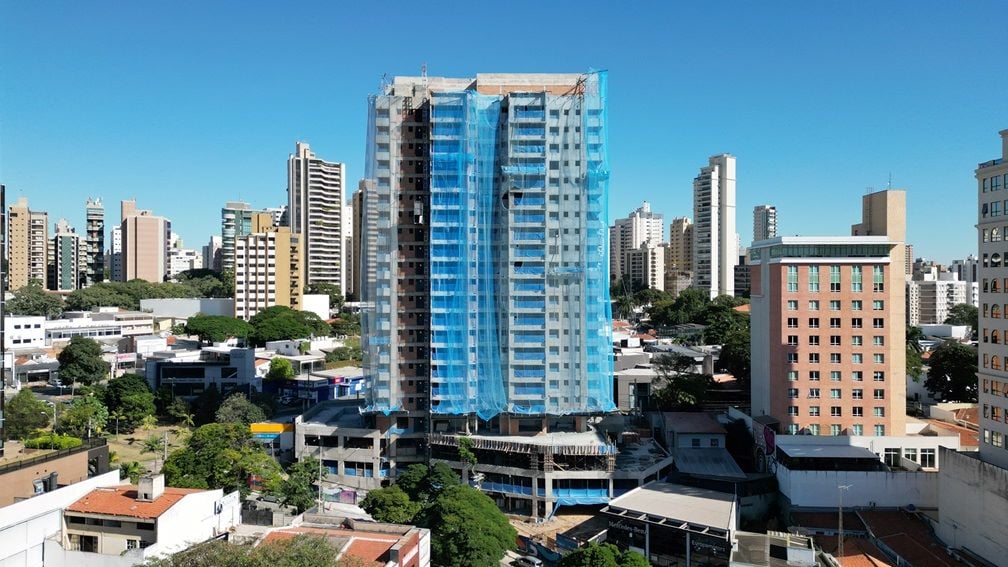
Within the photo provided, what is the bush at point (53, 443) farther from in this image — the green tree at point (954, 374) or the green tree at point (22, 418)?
the green tree at point (954, 374)

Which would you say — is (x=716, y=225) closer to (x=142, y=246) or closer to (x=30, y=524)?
(x=142, y=246)

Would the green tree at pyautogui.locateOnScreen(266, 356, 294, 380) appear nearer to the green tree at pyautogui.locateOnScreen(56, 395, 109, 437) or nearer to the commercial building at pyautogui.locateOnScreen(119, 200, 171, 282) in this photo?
the green tree at pyautogui.locateOnScreen(56, 395, 109, 437)

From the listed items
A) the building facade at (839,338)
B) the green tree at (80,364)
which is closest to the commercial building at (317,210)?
the green tree at (80,364)

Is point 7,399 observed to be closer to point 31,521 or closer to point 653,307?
point 31,521

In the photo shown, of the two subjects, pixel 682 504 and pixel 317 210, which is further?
pixel 317 210

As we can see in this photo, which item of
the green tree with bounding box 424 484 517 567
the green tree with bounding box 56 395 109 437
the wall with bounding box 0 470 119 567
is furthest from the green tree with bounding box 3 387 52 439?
the green tree with bounding box 424 484 517 567

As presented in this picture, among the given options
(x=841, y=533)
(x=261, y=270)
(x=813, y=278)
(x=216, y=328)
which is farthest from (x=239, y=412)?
(x=261, y=270)

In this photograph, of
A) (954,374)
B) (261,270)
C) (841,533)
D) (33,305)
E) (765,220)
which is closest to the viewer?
(841,533)
